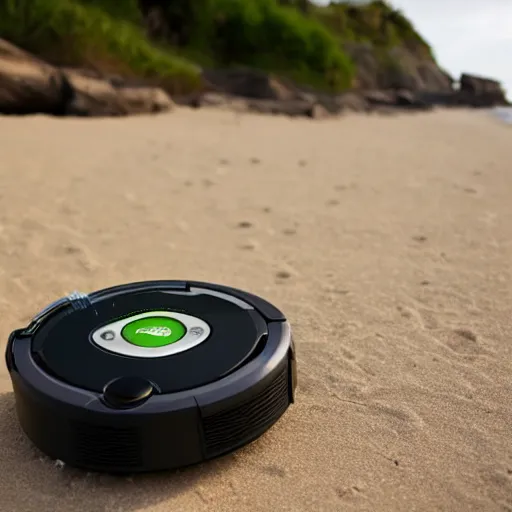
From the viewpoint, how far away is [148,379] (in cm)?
149

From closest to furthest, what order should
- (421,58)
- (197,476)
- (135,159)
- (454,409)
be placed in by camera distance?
(197,476) < (454,409) < (135,159) < (421,58)

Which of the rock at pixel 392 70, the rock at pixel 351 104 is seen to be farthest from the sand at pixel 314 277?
the rock at pixel 392 70

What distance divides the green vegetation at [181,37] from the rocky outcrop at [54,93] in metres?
1.45

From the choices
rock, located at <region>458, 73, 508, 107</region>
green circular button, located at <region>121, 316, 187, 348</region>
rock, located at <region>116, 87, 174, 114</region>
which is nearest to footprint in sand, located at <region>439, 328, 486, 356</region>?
green circular button, located at <region>121, 316, 187, 348</region>

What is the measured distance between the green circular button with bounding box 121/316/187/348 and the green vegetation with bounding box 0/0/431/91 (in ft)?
26.0

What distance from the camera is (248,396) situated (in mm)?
1478

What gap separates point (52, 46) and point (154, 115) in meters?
2.28

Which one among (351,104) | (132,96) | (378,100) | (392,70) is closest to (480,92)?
(392,70)

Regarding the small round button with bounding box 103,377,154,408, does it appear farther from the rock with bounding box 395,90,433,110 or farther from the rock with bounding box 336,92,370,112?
the rock with bounding box 395,90,433,110

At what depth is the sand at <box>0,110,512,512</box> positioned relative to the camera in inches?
58.5

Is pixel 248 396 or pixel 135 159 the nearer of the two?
pixel 248 396

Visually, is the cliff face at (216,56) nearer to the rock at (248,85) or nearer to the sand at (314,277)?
the rock at (248,85)

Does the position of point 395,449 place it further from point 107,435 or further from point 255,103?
point 255,103

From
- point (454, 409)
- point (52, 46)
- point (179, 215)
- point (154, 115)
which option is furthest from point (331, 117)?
point (454, 409)
